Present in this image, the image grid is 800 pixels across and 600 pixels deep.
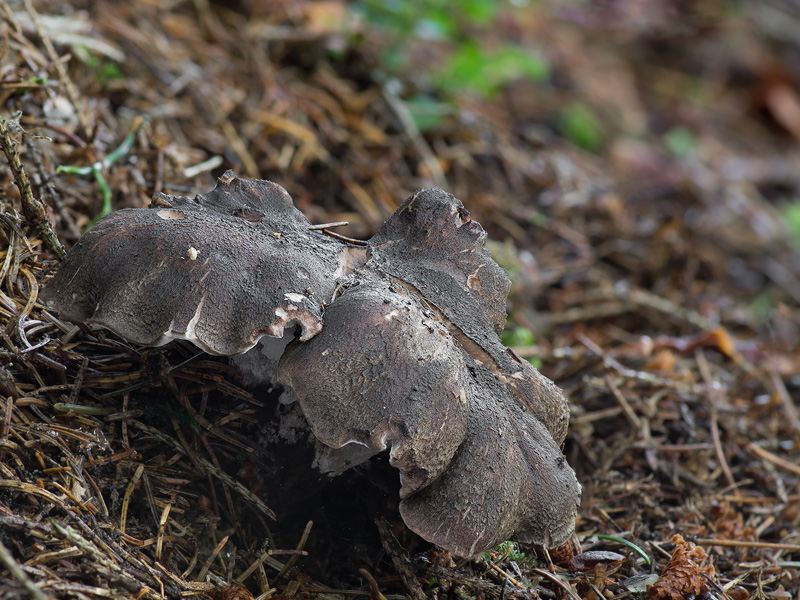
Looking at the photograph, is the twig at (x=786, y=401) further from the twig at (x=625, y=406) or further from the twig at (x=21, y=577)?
the twig at (x=21, y=577)

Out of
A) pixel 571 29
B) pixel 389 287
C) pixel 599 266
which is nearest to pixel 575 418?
pixel 389 287

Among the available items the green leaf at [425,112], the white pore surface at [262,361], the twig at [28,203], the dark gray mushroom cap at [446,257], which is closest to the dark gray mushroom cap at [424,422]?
the white pore surface at [262,361]

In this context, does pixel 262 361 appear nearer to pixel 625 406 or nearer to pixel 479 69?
pixel 625 406

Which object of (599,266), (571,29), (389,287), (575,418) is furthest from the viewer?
(571,29)

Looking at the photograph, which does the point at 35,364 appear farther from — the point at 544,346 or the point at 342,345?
the point at 544,346

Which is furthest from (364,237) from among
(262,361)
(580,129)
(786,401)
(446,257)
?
(580,129)

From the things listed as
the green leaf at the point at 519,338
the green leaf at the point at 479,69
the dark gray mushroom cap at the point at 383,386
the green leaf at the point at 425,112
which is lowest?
the green leaf at the point at 519,338
